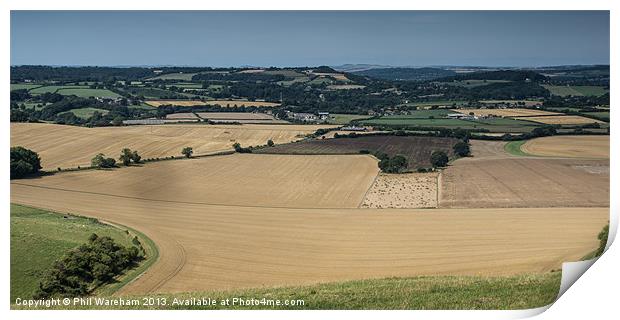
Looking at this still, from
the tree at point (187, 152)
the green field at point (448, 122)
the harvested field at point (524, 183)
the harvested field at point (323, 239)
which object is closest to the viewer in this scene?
the harvested field at point (323, 239)

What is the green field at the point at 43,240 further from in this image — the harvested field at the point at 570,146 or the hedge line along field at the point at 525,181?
the harvested field at the point at 570,146

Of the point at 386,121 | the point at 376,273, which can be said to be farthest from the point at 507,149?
the point at 376,273

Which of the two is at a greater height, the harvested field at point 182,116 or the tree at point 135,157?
the harvested field at point 182,116

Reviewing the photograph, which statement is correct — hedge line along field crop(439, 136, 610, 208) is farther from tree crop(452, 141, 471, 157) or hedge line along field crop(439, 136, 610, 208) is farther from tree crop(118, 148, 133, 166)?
tree crop(118, 148, 133, 166)

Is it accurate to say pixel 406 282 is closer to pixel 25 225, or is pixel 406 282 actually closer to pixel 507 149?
pixel 25 225

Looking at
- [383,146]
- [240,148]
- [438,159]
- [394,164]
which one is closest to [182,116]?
[240,148]

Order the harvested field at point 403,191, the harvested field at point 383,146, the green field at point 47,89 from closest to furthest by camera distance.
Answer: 1. the green field at point 47,89
2. the harvested field at point 403,191
3. the harvested field at point 383,146

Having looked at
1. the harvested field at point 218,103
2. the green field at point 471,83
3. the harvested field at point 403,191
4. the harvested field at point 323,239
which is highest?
the green field at point 471,83

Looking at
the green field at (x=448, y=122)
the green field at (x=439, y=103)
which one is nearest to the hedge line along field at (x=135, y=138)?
the green field at (x=448, y=122)
